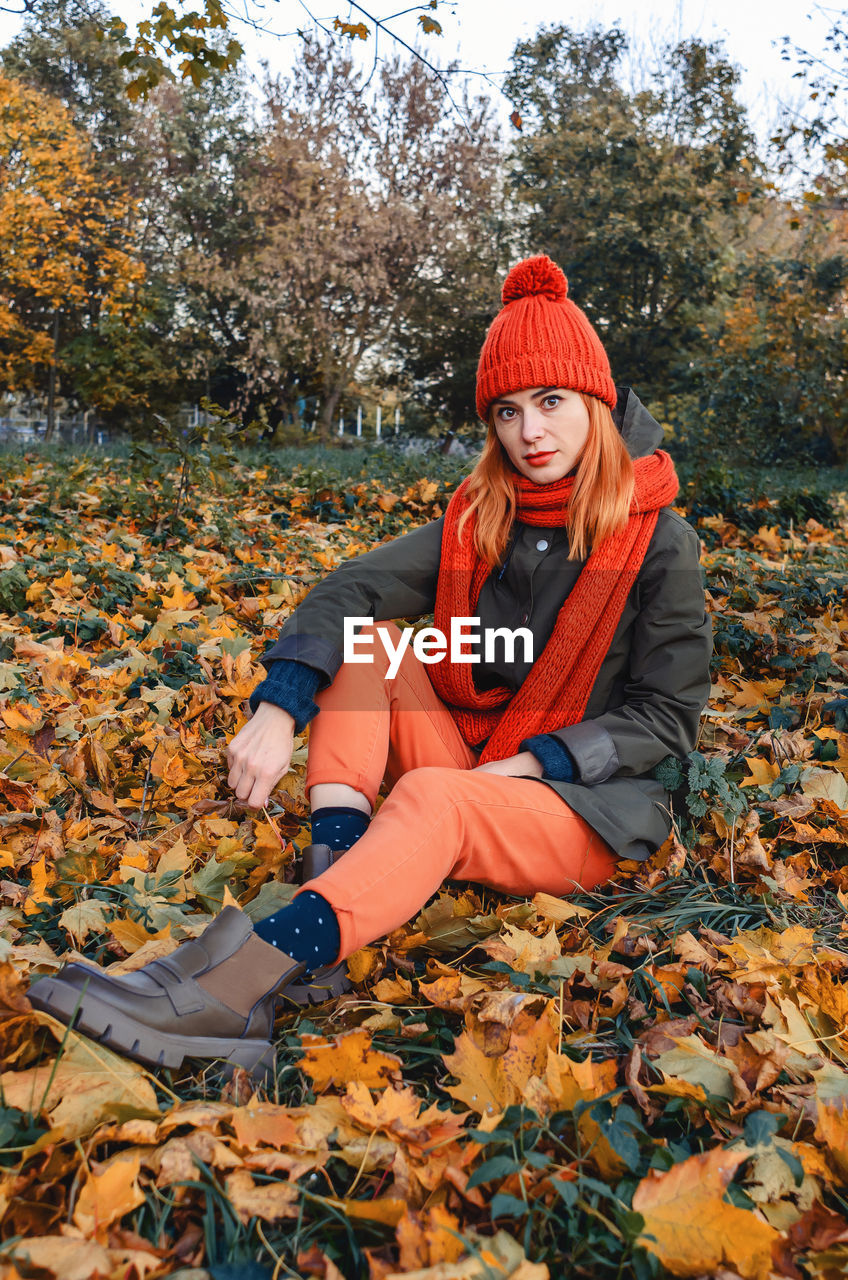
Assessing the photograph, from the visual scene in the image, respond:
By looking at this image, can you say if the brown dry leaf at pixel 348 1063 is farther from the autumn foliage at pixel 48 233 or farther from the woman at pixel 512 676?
the autumn foliage at pixel 48 233

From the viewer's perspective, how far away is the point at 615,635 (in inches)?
85.4

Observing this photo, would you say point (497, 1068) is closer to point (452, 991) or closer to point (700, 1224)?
point (452, 991)

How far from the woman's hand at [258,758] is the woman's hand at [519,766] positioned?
43 cm

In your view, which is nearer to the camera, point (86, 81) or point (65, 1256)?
point (65, 1256)

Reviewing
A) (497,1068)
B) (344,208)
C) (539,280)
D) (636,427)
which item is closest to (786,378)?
(344,208)

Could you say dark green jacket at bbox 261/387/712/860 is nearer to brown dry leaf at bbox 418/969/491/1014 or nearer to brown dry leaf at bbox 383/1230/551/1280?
brown dry leaf at bbox 418/969/491/1014

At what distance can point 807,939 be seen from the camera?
1.76 m

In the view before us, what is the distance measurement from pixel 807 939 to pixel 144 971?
3.92 feet

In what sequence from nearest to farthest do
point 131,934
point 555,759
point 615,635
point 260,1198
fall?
point 260,1198
point 131,934
point 555,759
point 615,635

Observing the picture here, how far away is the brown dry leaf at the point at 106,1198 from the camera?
3.56 feet

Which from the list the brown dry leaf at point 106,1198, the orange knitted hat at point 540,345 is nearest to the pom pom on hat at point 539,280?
the orange knitted hat at point 540,345

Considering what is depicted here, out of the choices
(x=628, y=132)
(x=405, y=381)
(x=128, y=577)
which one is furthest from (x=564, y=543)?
(x=405, y=381)

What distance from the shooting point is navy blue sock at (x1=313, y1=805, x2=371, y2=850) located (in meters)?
1.92

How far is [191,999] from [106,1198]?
0.32m
